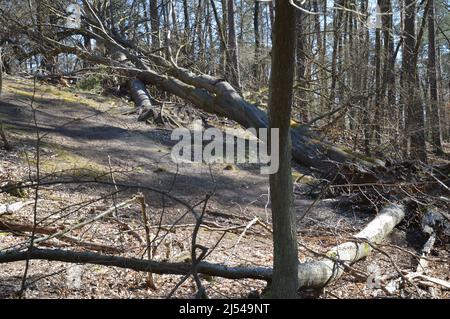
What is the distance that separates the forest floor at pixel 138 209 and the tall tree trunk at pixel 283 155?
730mm

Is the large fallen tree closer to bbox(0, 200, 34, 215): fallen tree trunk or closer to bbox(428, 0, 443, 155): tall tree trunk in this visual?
bbox(428, 0, 443, 155): tall tree trunk

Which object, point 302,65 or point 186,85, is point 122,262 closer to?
point 186,85

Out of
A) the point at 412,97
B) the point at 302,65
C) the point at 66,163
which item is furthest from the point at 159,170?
the point at 412,97

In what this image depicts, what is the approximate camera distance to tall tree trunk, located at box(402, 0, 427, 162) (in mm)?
9578

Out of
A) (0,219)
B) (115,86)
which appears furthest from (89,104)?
(0,219)

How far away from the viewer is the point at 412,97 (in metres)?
10.2

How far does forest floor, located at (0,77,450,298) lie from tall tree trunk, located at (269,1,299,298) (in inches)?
28.7

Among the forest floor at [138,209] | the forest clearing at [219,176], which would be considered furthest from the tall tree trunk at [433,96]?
the forest floor at [138,209]

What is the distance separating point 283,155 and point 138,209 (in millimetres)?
3772

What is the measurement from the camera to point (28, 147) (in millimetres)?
7570

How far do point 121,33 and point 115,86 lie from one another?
4.91 feet
